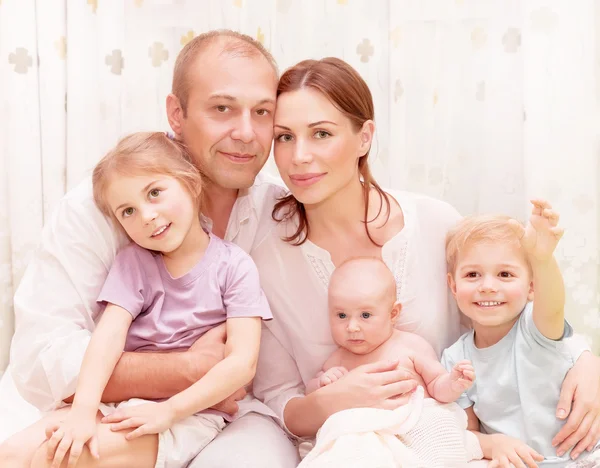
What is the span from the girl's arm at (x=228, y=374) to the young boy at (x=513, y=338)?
543 mm

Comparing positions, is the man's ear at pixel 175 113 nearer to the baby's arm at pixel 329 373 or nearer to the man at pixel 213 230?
the man at pixel 213 230

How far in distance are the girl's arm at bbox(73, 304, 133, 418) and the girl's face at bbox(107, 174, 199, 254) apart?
187 millimetres

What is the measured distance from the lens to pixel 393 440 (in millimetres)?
1521


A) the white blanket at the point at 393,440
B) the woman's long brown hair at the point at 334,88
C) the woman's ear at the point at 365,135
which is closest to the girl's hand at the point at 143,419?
the white blanket at the point at 393,440

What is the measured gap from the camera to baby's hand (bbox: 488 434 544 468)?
1.61 meters

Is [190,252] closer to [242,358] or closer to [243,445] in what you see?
[242,358]

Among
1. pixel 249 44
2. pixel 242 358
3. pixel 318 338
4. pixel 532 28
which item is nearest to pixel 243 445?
pixel 242 358

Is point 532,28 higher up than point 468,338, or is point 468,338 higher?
point 532,28

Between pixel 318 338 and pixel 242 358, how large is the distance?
0.34 m

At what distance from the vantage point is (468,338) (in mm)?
1865

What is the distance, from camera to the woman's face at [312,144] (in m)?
1.81

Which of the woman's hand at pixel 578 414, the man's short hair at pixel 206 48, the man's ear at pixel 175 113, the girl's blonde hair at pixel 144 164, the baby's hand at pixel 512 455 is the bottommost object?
the baby's hand at pixel 512 455

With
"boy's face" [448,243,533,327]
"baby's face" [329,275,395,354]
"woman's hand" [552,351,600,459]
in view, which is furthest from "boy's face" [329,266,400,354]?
"woman's hand" [552,351,600,459]

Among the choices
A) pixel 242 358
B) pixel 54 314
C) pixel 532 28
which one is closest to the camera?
pixel 242 358
